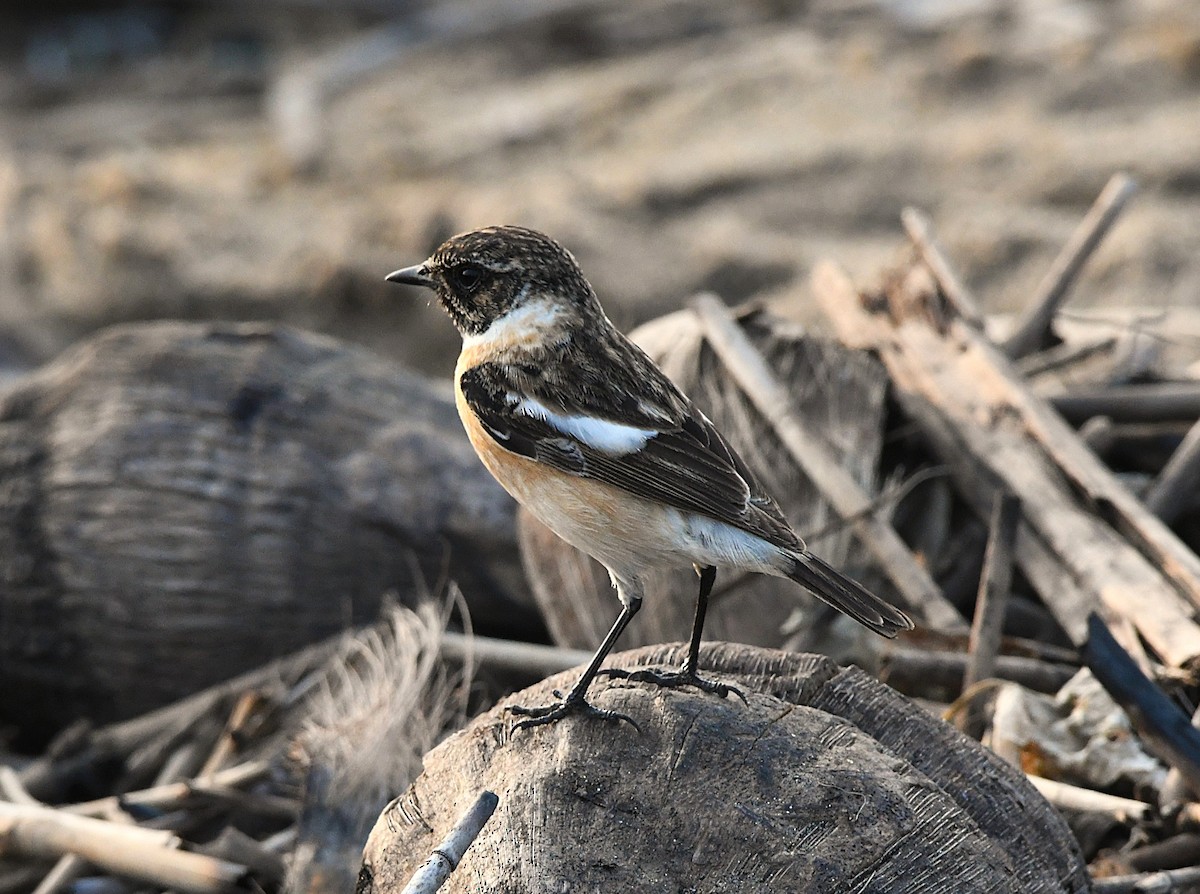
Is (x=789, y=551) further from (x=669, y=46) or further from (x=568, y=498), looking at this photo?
(x=669, y=46)

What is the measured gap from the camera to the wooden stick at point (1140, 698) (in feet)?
13.8

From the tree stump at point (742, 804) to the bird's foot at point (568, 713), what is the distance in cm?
2

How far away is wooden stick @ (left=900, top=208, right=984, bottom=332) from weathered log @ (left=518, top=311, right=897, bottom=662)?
502mm

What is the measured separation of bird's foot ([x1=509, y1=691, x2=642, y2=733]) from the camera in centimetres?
376

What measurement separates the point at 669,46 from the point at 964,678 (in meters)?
11.3

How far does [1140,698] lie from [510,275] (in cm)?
221

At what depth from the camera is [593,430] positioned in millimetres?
4312

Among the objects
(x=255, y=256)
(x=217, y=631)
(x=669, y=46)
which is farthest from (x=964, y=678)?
(x=669, y=46)

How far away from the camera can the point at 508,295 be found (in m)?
4.66

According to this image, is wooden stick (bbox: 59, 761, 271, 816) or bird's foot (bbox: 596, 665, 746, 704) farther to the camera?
wooden stick (bbox: 59, 761, 271, 816)

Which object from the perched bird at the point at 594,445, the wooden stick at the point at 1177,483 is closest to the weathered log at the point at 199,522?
the perched bird at the point at 594,445

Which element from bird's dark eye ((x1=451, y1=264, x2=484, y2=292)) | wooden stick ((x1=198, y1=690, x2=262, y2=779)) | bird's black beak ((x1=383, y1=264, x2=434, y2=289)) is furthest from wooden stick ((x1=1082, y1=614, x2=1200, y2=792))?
wooden stick ((x1=198, y1=690, x2=262, y2=779))

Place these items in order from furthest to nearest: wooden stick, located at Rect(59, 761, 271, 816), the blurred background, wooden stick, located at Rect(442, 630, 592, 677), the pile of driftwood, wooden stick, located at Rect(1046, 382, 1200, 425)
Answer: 1. the blurred background
2. wooden stick, located at Rect(1046, 382, 1200, 425)
3. wooden stick, located at Rect(442, 630, 592, 677)
4. wooden stick, located at Rect(59, 761, 271, 816)
5. the pile of driftwood

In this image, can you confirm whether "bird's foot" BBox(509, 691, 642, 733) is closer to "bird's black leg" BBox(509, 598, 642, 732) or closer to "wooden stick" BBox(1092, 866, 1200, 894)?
"bird's black leg" BBox(509, 598, 642, 732)
